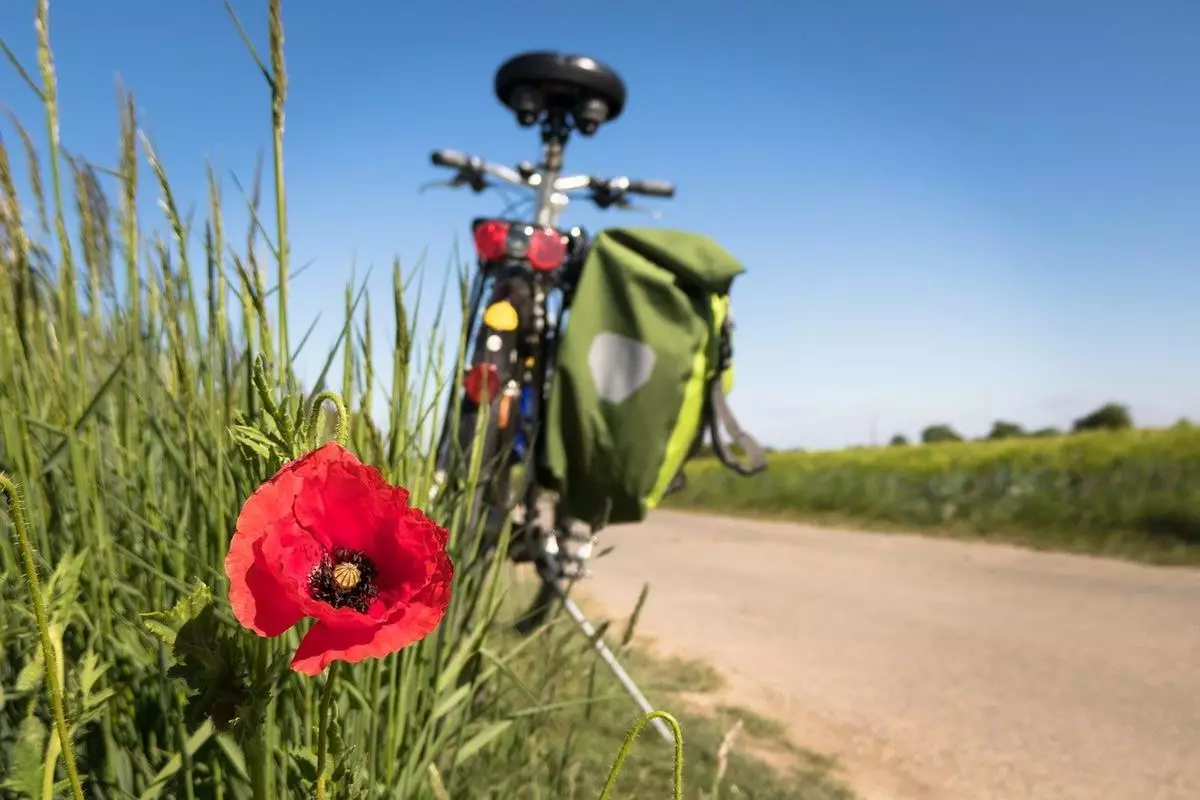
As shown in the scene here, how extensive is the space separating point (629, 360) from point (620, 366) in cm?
3

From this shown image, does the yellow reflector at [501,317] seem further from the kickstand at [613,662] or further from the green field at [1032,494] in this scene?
the green field at [1032,494]

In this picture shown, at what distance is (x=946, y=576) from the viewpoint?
597cm

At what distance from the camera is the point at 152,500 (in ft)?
3.67

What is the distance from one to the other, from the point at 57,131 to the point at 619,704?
7.05 feet

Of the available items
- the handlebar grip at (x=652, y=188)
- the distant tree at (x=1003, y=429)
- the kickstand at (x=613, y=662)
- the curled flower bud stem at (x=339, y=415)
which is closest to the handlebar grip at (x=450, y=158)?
the handlebar grip at (x=652, y=188)

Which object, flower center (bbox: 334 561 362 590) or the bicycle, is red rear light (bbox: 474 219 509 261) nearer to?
the bicycle

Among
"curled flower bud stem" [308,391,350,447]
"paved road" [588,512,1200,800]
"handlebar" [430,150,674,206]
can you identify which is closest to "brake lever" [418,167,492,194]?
"handlebar" [430,150,674,206]

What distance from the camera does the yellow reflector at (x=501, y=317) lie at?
2.41 metres

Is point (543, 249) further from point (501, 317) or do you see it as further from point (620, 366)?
point (620, 366)

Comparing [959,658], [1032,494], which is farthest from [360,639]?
[1032,494]

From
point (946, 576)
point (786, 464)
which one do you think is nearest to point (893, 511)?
point (946, 576)

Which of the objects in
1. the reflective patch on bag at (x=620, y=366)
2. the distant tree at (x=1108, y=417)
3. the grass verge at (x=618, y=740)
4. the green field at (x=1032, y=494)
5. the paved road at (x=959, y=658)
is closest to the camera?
the grass verge at (x=618, y=740)

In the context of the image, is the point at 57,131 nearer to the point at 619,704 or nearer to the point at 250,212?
the point at 250,212

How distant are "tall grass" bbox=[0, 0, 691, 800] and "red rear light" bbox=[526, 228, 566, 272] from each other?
117cm
